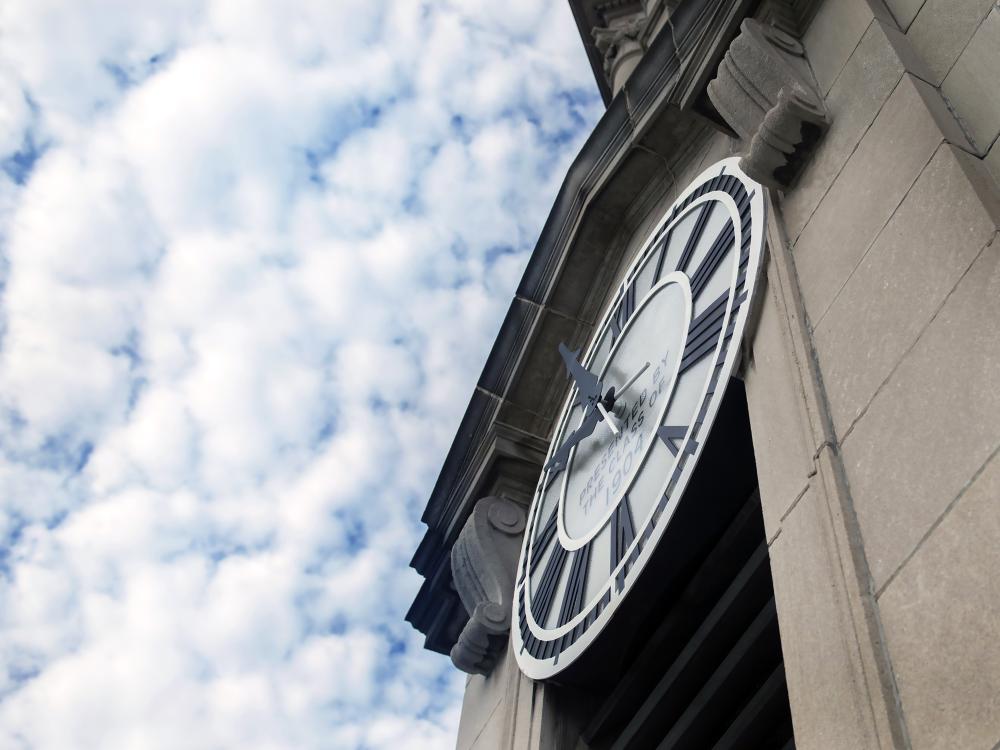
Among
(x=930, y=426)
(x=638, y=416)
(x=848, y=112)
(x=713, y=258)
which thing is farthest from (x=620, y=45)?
(x=930, y=426)

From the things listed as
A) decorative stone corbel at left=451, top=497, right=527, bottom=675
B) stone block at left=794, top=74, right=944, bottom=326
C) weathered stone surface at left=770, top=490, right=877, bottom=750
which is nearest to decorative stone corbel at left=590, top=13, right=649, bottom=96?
decorative stone corbel at left=451, top=497, right=527, bottom=675

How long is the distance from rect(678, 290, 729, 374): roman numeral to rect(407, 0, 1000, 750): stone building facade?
290 millimetres

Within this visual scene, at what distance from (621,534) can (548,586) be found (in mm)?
826

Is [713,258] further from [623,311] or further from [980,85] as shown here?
[980,85]

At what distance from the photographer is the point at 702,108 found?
15.6 ft

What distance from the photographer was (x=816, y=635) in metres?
2.64

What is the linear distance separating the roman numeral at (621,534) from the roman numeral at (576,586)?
272 mm

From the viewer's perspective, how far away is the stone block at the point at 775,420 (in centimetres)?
306

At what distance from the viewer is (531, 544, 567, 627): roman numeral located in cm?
488

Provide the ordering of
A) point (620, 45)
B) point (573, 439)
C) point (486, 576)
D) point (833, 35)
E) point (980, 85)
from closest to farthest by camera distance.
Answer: point (980, 85)
point (833, 35)
point (573, 439)
point (486, 576)
point (620, 45)

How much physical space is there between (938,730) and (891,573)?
429 mm

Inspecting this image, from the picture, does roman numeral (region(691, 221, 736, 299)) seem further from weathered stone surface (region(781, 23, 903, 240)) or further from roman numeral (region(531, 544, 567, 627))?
roman numeral (region(531, 544, 567, 627))

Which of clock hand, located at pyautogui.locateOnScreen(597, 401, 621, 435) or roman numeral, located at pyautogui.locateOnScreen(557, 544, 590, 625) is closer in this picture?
roman numeral, located at pyautogui.locateOnScreen(557, 544, 590, 625)

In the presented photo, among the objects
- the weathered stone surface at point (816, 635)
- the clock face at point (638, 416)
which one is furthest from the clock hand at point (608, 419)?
the weathered stone surface at point (816, 635)
